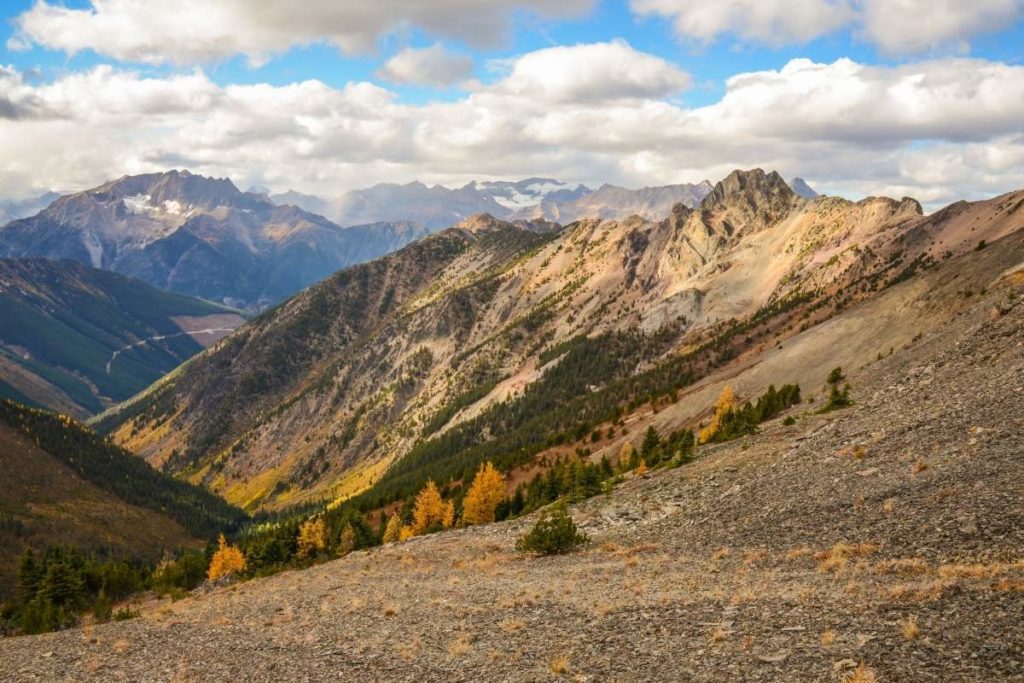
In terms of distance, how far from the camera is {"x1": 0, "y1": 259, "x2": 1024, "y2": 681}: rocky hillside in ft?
67.1

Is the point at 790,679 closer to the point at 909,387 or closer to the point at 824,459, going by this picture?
the point at 824,459

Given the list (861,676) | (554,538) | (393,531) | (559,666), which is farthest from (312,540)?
(861,676)

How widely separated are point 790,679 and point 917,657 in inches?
128

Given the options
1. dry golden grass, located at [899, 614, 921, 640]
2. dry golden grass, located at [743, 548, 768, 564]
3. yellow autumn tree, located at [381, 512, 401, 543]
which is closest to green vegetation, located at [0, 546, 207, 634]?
yellow autumn tree, located at [381, 512, 401, 543]

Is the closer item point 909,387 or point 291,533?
point 909,387

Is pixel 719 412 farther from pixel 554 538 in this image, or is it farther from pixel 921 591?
pixel 921 591

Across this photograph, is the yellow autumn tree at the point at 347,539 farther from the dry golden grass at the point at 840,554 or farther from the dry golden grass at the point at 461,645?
the dry golden grass at the point at 840,554

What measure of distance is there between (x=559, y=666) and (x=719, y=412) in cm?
8125

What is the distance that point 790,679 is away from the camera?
707 inches

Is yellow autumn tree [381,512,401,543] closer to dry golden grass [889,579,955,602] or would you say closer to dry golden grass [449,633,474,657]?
dry golden grass [449,633,474,657]

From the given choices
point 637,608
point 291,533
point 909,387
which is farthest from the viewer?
point 291,533

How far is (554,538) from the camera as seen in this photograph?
160 feet

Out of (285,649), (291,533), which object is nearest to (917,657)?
(285,649)

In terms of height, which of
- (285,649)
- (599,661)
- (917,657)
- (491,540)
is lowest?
(491,540)
